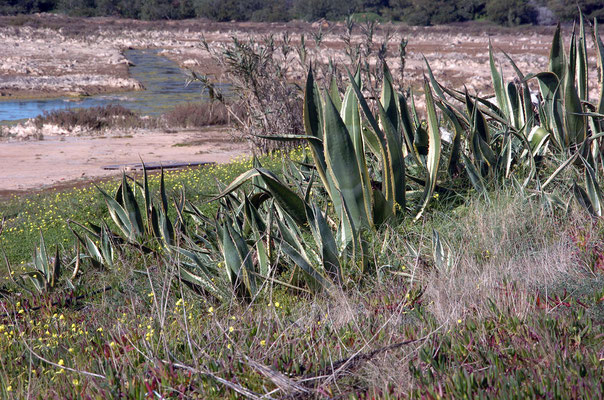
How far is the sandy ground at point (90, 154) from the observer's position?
12.1 m

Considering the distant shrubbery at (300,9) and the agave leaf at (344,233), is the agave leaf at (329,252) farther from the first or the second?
Answer: the distant shrubbery at (300,9)

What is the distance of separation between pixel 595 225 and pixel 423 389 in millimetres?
2439

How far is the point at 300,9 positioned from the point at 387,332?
85938mm

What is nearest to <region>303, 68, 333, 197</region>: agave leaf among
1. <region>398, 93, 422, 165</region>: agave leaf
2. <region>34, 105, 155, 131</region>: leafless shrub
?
<region>398, 93, 422, 165</region>: agave leaf

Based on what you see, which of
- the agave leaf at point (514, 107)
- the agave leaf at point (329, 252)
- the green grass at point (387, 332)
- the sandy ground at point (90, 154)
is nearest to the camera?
the green grass at point (387, 332)

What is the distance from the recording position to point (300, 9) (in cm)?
8494

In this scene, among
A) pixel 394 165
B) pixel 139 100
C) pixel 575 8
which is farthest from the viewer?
pixel 575 8

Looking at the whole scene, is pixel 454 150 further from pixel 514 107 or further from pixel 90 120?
pixel 90 120

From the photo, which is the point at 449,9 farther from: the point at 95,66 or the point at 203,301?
the point at 203,301

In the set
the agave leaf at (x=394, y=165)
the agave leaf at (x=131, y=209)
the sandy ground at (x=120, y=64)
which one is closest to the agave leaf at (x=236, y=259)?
the agave leaf at (x=394, y=165)

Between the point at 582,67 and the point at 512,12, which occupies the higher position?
the point at 512,12

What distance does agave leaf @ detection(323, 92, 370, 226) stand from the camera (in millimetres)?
4215

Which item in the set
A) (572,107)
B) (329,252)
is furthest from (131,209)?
(572,107)

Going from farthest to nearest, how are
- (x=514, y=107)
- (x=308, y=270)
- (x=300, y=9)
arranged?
(x=300, y=9)
(x=514, y=107)
(x=308, y=270)
